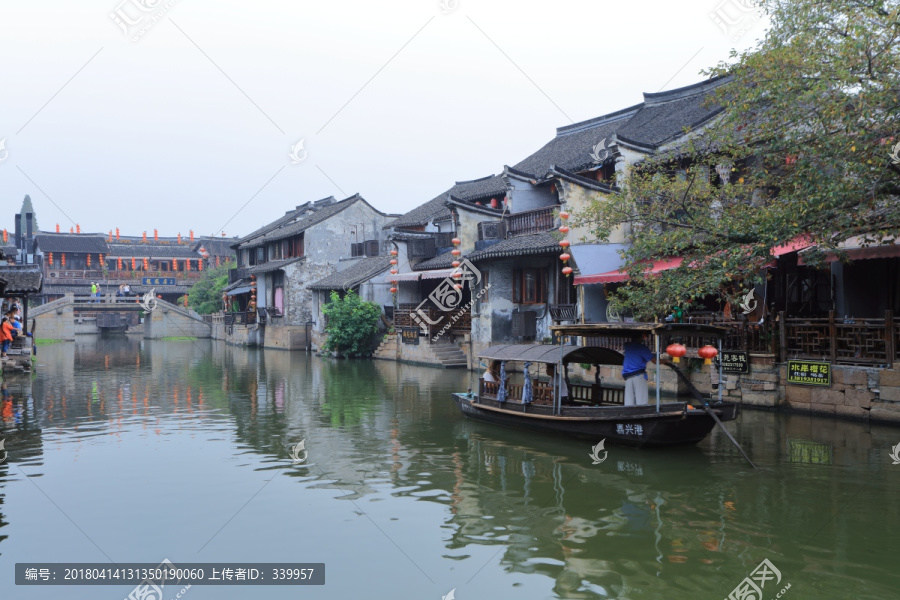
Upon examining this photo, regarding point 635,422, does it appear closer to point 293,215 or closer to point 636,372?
point 636,372

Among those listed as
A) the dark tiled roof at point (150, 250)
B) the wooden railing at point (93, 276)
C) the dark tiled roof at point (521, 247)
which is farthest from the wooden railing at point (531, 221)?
the dark tiled roof at point (150, 250)

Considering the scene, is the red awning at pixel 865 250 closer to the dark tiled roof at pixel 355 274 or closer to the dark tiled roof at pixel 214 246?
the dark tiled roof at pixel 355 274

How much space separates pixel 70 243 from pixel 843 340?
5246cm

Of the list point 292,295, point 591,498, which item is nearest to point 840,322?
point 591,498

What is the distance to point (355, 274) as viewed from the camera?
33.9 m

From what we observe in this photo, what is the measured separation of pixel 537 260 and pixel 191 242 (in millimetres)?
44820

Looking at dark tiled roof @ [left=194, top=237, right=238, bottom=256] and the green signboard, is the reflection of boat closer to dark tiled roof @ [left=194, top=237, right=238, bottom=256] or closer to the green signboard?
the green signboard

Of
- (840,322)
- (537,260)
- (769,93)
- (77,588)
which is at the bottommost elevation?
(77,588)

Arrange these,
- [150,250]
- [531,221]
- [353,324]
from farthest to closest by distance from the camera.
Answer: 1. [150,250]
2. [353,324]
3. [531,221]

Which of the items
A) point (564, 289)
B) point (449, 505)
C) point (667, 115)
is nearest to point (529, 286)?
point (564, 289)

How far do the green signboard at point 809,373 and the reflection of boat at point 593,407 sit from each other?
319 centimetres

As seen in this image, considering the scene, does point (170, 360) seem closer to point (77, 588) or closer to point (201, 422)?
point (201, 422)

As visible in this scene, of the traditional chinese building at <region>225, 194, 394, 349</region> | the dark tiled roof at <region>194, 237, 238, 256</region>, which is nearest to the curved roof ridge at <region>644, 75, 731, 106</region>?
the traditional chinese building at <region>225, 194, 394, 349</region>

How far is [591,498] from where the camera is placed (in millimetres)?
9117
